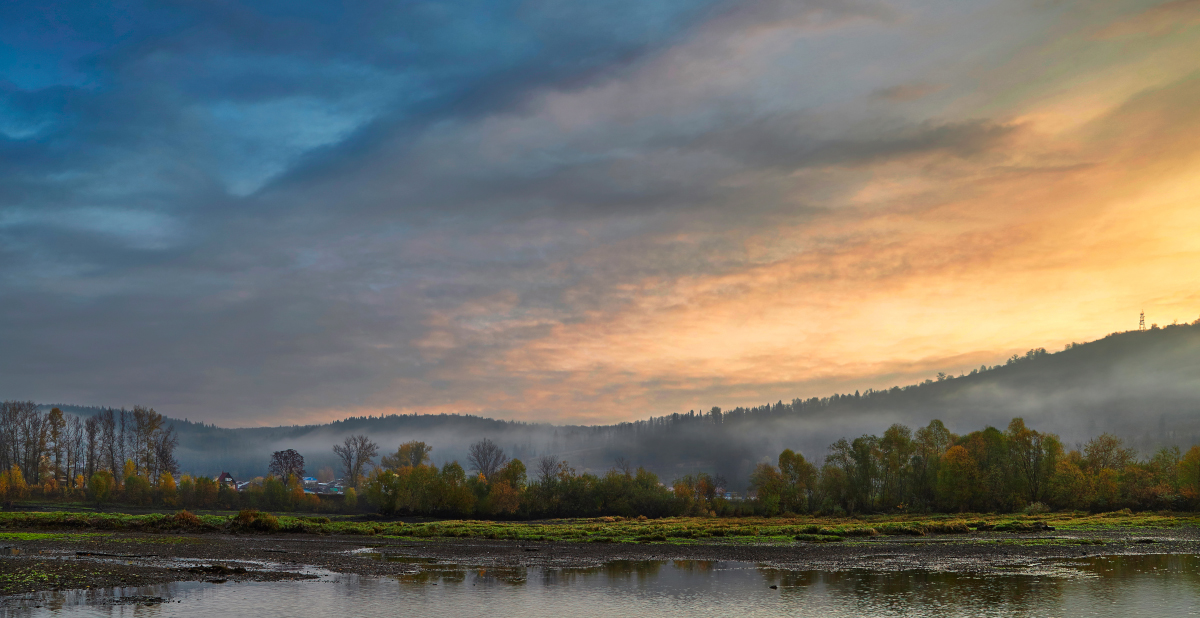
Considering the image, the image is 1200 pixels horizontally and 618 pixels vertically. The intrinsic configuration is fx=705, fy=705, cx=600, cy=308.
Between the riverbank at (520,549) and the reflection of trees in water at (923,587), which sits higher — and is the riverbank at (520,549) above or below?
below

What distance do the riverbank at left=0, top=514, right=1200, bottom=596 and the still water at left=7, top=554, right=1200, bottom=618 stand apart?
3.28 metres

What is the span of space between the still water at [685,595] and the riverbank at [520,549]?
10.8 feet

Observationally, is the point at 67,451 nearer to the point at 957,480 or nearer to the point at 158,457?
the point at 158,457

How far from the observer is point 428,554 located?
52.2m

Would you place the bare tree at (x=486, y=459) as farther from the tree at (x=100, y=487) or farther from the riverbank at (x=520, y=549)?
the riverbank at (x=520, y=549)

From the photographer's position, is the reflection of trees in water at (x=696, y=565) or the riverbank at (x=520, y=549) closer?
the riverbank at (x=520, y=549)

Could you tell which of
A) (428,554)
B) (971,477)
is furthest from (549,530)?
(971,477)

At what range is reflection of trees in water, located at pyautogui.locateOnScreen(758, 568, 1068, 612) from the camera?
94.7 ft

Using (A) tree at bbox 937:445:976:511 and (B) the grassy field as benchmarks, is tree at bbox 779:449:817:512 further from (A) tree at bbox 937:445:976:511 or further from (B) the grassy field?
(B) the grassy field

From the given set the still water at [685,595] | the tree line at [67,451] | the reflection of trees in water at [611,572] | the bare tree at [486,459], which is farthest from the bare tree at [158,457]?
the reflection of trees in water at [611,572]

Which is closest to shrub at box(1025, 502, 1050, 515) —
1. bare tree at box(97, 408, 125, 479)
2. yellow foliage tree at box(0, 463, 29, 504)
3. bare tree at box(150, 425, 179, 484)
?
bare tree at box(150, 425, 179, 484)

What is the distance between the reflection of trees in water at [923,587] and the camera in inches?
1136

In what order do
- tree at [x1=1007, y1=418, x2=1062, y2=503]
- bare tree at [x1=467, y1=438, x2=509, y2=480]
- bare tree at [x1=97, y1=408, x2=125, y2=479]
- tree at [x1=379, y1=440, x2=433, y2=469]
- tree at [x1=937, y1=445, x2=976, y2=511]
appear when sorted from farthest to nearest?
bare tree at [x1=467, y1=438, x2=509, y2=480] < bare tree at [x1=97, y1=408, x2=125, y2=479] < tree at [x1=379, y1=440, x2=433, y2=469] < tree at [x1=1007, y1=418, x2=1062, y2=503] < tree at [x1=937, y1=445, x2=976, y2=511]

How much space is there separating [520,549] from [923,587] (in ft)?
106
